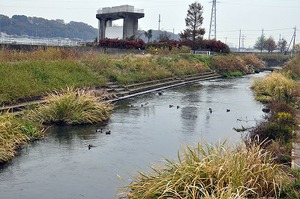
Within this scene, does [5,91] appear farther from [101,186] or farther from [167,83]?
[167,83]

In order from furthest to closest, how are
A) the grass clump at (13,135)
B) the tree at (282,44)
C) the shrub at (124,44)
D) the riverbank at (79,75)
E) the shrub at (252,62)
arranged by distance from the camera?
the tree at (282,44) < the shrub at (252,62) < the shrub at (124,44) < the riverbank at (79,75) < the grass clump at (13,135)

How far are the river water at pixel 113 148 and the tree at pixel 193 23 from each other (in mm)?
37205

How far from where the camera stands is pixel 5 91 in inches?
506

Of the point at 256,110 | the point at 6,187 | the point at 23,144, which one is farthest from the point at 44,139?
the point at 256,110

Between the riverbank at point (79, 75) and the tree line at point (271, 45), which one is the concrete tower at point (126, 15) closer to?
the riverbank at point (79, 75)

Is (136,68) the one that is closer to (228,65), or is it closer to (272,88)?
(272,88)

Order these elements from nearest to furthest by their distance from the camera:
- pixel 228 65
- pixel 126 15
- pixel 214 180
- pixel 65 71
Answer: pixel 214 180, pixel 65 71, pixel 228 65, pixel 126 15

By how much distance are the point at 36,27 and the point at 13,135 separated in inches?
4158

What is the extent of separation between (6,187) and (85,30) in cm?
13192

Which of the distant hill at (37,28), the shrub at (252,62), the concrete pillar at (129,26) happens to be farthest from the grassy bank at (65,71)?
the distant hill at (37,28)

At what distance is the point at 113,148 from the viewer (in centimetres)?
957

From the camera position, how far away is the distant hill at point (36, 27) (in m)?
103

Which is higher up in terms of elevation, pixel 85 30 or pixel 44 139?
pixel 85 30

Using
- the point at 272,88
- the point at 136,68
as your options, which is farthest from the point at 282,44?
the point at 272,88
